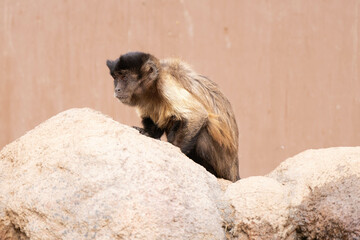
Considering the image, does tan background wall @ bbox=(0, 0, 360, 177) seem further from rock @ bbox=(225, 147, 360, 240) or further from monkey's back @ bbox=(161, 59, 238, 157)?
rock @ bbox=(225, 147, 360, 240)

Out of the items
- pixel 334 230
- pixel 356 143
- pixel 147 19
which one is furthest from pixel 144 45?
pixel 334 230

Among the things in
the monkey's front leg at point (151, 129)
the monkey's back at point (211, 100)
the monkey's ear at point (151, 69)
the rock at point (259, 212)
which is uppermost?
the monkey's ear at point (151, 69)

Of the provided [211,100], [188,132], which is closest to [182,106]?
[188,132]

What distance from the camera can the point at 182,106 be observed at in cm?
506

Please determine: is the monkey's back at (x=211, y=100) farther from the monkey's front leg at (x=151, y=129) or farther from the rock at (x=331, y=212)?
the rock at (x=331, y=212)

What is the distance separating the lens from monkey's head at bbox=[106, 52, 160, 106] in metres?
5.28

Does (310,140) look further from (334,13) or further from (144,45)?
(144,45)

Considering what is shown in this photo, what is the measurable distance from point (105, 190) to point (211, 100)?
1.93 metres

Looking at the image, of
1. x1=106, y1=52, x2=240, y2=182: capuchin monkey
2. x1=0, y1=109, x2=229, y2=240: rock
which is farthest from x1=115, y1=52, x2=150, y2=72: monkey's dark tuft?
x1=0, y1=109, x2=229, y2=240: rock

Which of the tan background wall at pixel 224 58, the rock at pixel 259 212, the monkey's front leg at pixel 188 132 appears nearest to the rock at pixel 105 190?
the rock at pixel 259 212

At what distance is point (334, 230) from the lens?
12.6 feet

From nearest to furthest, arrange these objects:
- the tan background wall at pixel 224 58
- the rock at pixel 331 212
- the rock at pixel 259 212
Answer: the rock at pixel 331 212 → the rock at pixel 259 212 → the tan background wall at pixel 224 58

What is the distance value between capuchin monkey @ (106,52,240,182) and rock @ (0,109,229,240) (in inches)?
36.0

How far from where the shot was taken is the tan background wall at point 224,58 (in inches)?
300
